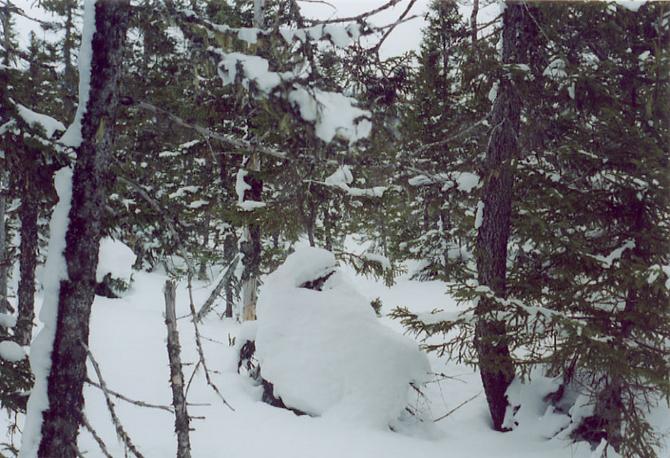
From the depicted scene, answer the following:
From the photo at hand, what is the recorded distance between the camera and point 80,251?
117 inches

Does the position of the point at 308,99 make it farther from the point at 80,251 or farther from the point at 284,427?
the point at 284,427

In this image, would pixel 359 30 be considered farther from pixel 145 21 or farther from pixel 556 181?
pixel 556 181

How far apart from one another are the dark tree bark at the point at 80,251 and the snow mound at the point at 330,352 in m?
5.38

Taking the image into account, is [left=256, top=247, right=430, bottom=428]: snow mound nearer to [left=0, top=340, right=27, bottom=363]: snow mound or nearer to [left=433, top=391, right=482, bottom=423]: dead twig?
[left=433, top=391, right=482, bottom=423]: dead twig

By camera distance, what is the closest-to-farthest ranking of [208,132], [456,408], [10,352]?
[208,132] < [10,352] < [456,408]

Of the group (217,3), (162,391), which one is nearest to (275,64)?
(162,391)

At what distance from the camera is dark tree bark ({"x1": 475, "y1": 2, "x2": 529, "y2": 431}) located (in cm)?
705

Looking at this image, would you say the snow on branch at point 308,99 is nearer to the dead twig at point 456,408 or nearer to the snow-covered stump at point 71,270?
the snow-covered stump at point 71,270

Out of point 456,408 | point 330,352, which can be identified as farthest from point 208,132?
point 456,408

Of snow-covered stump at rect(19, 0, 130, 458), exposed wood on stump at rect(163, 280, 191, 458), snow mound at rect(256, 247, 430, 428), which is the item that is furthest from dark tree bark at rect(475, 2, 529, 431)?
snow-covered stump at rect(19, 0, 130, 458)

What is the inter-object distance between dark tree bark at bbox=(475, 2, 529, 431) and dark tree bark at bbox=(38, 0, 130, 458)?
5.32m

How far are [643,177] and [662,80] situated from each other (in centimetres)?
127

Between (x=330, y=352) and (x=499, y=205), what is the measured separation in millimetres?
3943

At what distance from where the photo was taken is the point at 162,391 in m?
9.62
